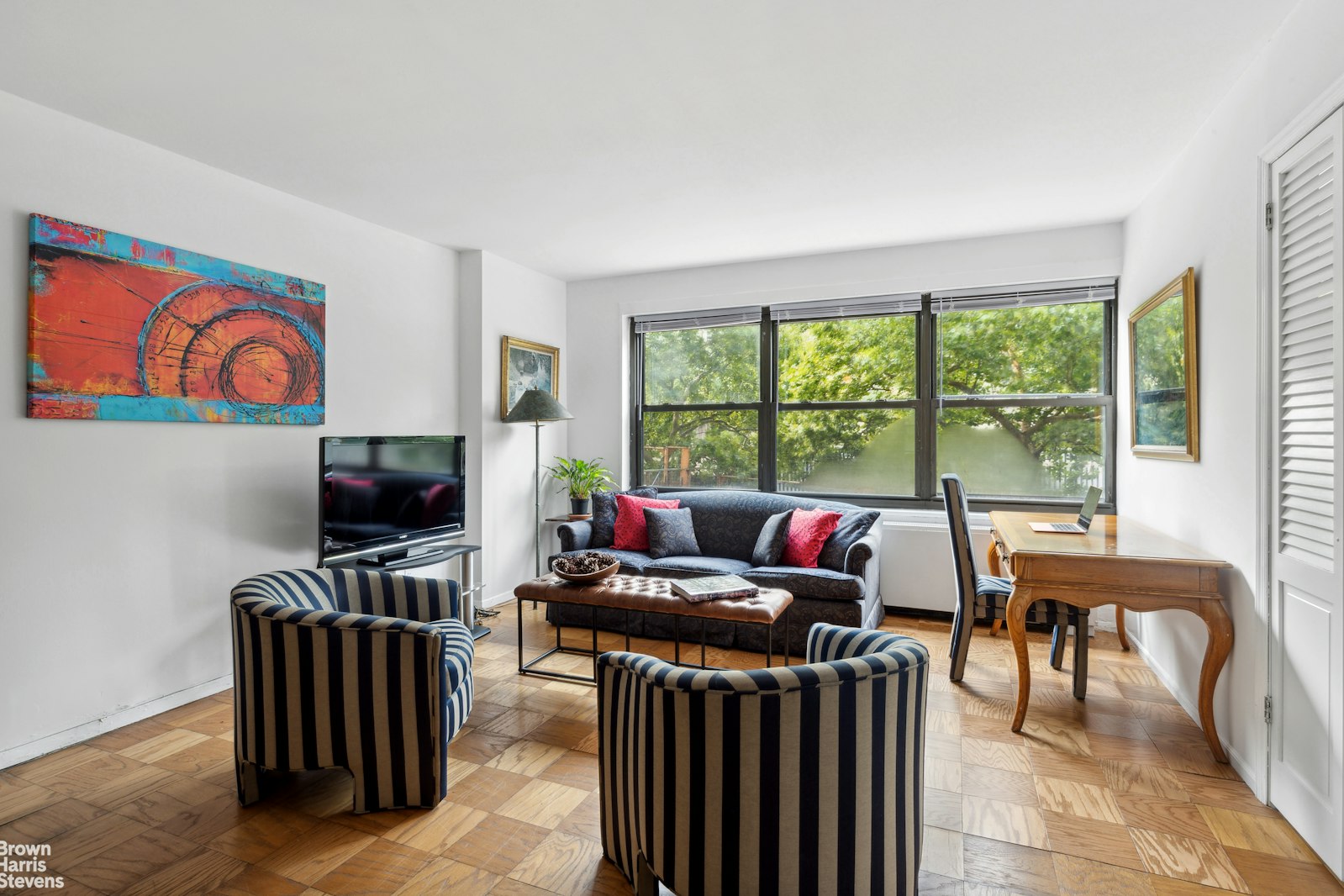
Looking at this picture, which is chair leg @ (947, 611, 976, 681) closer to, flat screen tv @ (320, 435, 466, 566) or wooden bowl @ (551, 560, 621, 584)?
wooden bowl @ (551, 560, 621, 584)

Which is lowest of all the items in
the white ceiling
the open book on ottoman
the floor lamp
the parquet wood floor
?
the parquet wood floor

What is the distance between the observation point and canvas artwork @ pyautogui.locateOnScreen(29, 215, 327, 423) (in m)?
2.62

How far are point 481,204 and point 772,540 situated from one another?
8.46 ft

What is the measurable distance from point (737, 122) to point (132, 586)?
125 inches

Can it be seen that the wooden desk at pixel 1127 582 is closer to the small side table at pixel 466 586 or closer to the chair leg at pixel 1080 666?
the chair leg at pixel 1080 666

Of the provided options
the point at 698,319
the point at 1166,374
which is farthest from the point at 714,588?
A: the point at 698,319

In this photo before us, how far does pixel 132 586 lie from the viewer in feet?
9.53

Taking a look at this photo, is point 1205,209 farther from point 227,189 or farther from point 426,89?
point 227,189

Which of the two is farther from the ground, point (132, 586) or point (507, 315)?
point (507, 315)

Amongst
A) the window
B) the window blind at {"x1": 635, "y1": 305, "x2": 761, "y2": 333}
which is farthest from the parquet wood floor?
the window blind at {"x1": 635, "y1": 305, "x2": 761, "y2": 333}

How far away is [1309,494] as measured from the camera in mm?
2021

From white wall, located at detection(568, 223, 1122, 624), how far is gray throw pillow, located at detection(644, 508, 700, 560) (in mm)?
969

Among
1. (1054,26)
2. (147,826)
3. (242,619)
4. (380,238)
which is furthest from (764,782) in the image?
(380,238)

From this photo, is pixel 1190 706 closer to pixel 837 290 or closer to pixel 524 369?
pixel 837 290
